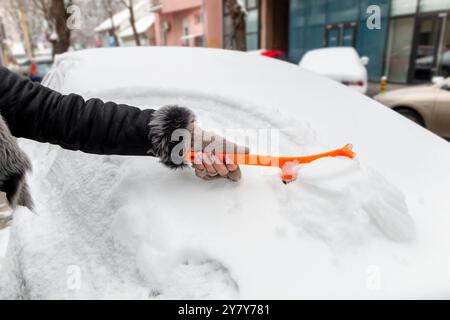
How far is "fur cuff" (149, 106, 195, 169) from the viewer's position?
1.26 metres

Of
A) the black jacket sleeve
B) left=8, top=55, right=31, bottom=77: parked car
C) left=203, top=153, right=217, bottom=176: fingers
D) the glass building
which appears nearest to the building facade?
the glass building

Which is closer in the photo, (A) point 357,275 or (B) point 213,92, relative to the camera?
(A) point 357,275

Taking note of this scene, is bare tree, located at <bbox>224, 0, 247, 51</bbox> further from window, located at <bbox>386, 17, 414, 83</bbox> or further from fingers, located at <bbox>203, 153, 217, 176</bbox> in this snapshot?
fingers, located at <bbox>203, 153, 217, 176</bbox>

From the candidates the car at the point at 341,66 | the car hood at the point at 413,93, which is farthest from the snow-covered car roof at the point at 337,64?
the car hood at the point at 413,93

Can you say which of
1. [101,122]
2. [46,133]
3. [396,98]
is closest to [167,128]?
[101,122]

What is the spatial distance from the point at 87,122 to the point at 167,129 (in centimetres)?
28

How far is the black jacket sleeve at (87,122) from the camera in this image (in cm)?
128

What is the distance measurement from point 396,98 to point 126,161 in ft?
20.2

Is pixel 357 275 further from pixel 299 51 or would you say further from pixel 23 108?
pixel 299 51

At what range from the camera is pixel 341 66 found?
7.97 meters

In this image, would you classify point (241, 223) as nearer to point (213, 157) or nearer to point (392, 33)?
point (213, 157)

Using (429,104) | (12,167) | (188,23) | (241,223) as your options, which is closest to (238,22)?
(429,104)

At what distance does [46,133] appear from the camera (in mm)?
1322

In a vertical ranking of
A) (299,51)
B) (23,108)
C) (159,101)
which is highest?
(23,108)
